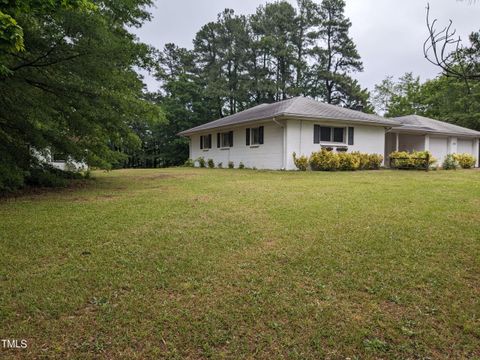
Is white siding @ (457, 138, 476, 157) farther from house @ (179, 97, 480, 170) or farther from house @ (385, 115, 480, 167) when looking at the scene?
house @ (179, 97, 480, 170)

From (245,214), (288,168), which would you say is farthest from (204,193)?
(288,168)

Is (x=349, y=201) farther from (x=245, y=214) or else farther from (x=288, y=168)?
(x=288, y=168)

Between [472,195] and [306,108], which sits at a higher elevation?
[306,108]

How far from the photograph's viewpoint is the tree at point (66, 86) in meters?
7.21

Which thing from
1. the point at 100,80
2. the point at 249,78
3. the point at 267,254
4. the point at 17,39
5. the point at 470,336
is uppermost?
the point at 249,78

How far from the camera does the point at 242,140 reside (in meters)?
18.4

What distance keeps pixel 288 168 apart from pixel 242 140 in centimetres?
412

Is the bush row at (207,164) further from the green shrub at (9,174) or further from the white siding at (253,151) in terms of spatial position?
the green shrub at (9,174)

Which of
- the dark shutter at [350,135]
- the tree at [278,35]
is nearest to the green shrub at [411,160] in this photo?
the dark shutter at [350,135]

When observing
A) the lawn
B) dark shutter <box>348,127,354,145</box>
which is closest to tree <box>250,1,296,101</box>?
dark shutter <box>348,127,354,145</box>

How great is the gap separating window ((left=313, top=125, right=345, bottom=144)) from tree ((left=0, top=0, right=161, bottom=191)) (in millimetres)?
9208

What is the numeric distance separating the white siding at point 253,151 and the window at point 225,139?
0.27m

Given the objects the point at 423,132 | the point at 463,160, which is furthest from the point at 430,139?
the point at 463,160

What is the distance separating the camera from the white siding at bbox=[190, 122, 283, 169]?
15820 millimetres
